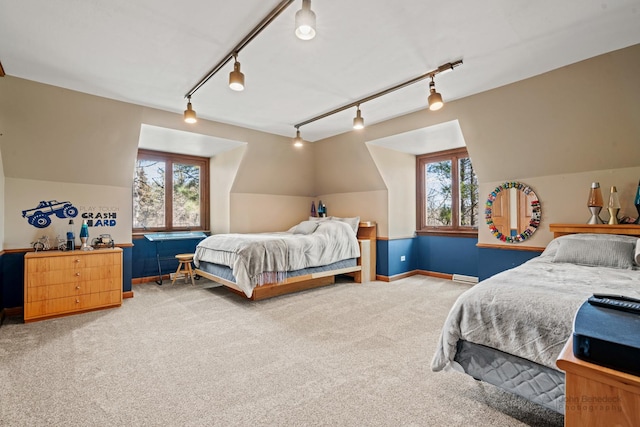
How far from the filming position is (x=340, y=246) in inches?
199

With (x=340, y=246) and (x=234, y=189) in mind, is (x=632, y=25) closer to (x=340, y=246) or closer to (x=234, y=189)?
(x=340, y=246)

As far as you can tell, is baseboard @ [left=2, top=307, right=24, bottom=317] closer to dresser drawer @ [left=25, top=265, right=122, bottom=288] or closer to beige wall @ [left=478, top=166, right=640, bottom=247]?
dresser drawer @ [left=25, top=265, right=122, bottom=288]

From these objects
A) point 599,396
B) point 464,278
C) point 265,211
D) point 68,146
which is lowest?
point 464,278

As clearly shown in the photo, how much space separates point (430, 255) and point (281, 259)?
3.21m

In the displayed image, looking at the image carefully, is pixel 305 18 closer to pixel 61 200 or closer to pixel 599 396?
pixel 599 396

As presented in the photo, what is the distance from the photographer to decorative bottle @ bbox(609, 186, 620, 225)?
3.19 meters

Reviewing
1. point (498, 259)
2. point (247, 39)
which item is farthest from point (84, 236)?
point (498, 259)

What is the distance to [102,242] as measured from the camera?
4.18m

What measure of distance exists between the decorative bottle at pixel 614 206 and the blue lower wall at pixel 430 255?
7.14 ft

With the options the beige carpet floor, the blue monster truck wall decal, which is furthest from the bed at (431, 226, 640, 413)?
the blue monster truck wall decal

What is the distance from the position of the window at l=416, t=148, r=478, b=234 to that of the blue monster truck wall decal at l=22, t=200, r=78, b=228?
5.72 metres

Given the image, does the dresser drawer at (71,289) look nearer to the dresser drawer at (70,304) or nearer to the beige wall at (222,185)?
the dresser drawer at (70,304)

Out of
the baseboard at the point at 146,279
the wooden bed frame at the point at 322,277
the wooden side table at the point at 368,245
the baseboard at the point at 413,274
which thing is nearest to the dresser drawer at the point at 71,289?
the wooden bed frame at the point at 322,277

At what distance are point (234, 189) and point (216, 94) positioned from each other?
7.04ft
